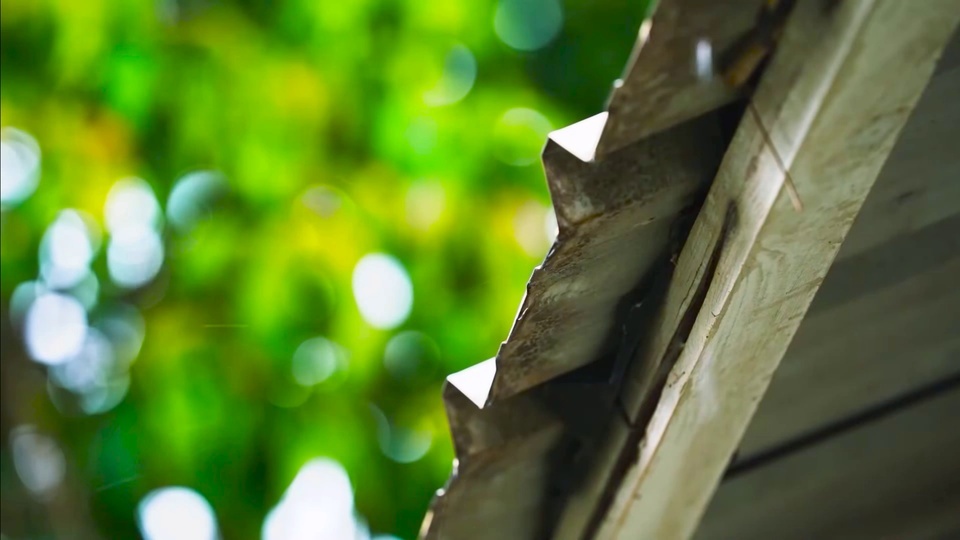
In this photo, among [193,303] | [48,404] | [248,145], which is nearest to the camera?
[248,145]

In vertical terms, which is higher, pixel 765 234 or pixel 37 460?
pixel 37 460

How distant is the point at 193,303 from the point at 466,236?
0.57 m

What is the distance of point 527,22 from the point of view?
1.72m

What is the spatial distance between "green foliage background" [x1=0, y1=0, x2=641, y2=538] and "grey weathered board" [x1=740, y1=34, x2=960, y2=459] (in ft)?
2.68

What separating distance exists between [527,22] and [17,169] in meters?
1.01

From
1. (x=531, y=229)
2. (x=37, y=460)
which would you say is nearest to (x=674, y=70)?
(x=531, y=229)

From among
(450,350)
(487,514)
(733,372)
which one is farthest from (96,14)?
(733,372)

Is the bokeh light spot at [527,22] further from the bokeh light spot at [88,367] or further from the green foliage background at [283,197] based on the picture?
the bokeh light spot at [88,367]

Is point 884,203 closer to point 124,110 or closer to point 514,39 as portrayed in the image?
point 514,39

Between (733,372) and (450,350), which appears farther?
(450,350)

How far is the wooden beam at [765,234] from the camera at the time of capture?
0.44 m

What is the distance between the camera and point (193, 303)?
1.78 m

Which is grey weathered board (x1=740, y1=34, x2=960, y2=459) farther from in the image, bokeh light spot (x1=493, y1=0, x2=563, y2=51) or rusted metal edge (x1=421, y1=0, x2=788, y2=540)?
bokeh light spot (x1=493, y1=0, x2=563, y2=51)

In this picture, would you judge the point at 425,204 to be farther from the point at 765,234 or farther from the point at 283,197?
the point at 765,234
